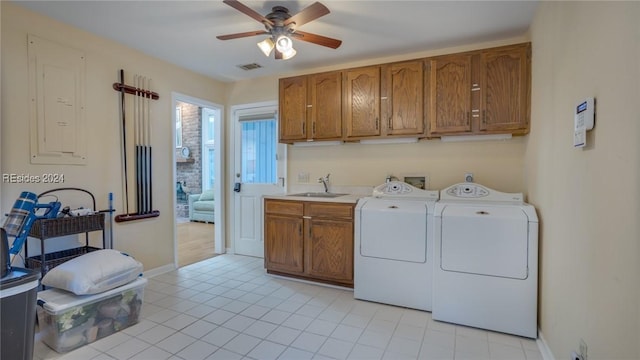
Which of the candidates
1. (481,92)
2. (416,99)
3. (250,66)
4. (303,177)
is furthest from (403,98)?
(250,66)

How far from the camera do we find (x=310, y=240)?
326 cm

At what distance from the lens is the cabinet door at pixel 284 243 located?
3326mm

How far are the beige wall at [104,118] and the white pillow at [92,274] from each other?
68 cm

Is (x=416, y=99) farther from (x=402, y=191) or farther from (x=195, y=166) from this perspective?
(x=195, y=166)

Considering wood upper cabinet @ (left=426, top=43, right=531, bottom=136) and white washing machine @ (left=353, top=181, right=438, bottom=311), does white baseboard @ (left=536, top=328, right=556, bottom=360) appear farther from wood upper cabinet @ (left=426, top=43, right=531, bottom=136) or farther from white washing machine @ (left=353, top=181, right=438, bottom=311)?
wood upper cabinet @ (left=426, top=43, right=531, bottom=136)

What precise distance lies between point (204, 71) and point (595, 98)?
3.93m

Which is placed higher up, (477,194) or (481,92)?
(481,92)

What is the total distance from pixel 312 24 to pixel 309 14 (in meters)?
0.65

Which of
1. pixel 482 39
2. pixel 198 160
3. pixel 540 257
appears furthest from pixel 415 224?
pixel 198 160

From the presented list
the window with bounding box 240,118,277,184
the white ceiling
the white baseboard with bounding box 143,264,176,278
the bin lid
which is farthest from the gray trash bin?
the window with bounding box 240,118,277,184

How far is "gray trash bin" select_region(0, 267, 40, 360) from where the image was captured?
154cm

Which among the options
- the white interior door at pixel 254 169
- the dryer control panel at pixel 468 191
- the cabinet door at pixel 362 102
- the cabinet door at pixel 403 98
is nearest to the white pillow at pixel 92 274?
the white interior door at pixel 254 169

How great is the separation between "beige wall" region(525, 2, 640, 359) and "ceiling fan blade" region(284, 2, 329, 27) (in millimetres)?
1380

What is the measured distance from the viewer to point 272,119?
4.19 metres
